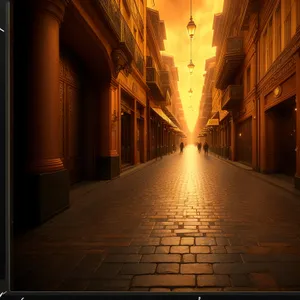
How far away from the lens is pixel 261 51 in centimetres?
1416

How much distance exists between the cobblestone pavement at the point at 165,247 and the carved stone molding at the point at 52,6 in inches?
169

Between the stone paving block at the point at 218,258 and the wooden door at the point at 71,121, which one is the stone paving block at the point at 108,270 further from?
the wooden door at the point at 71,121

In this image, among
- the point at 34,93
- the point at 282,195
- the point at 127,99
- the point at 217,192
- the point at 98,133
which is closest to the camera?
the point at 34,93

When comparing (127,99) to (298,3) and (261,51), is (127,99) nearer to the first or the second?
(261,51)

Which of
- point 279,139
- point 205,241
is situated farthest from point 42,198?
point 279,139

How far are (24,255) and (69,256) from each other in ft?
A: 2.10

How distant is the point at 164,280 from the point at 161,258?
578 millimetres

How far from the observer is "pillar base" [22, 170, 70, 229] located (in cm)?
512

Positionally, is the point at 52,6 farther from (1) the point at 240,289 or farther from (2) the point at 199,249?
(1) the point at 240,289

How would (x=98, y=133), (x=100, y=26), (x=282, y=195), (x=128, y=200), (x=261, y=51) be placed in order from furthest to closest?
1. (x=261, y=51)
2. (x=98, y=133)
3. (x=100, y=26)
4. (x=282, y=195)
5. (x=128, y=200)

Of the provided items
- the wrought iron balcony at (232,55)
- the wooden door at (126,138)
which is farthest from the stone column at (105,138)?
the wrought iron balcony at (232,55)

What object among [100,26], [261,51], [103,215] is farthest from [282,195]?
[261,51]

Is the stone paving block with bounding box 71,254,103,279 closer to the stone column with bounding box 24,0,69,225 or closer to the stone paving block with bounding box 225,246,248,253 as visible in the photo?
the stone paving block with bounding box 225,246,248,253

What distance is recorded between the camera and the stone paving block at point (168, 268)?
327cm
